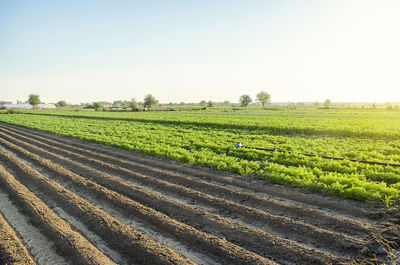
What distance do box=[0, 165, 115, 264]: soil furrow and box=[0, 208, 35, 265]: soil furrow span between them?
1.74 feet

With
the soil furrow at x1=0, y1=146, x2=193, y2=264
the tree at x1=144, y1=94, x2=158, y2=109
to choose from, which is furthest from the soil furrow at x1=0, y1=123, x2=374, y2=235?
the tree at x1=144, y1=94, x2=158, y2=109

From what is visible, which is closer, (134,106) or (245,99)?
(134,106)

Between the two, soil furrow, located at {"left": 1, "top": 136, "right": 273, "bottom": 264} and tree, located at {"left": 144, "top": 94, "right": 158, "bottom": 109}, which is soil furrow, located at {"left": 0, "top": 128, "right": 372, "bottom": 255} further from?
tree, located at {"left": 144, "top": 94, "right": 158, "bottom": 109}

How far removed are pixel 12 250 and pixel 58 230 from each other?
835mm

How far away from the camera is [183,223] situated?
18.2ft

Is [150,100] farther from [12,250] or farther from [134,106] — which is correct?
[12,250]

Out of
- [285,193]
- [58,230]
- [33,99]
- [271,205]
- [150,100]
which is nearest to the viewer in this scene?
[58,230]

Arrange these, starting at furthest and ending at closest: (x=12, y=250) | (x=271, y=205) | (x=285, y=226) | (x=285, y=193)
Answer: (x=285, y=193) < (x=271, y=205) < (x=285, y=226) < (x=12, y=250)

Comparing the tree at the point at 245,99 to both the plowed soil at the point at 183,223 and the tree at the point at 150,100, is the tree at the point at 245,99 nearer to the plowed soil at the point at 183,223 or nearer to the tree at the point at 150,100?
the tree at the point at 150,100

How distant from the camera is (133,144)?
15.1m

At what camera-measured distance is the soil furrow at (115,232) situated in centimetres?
433

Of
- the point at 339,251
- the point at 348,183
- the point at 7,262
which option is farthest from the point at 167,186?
the point at 348,183

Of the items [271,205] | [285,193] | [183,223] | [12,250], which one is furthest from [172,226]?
[285,193]

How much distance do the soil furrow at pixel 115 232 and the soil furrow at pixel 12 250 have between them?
129 cm
